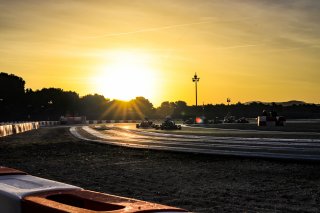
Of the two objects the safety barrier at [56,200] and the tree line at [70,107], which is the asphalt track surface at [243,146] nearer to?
the safety barrier at [56,200]

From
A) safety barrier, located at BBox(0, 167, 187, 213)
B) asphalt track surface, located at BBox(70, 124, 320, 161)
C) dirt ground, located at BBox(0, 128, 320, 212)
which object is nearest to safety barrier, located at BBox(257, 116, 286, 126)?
asphalt track surface, located at BBox(70, 124, 320, 161)

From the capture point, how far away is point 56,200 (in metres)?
4.09

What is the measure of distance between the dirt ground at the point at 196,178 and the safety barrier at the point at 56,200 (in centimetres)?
383

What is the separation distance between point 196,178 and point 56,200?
8264 millimetres

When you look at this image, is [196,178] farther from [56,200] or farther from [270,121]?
[270,121]

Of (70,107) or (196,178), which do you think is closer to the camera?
(196,178)

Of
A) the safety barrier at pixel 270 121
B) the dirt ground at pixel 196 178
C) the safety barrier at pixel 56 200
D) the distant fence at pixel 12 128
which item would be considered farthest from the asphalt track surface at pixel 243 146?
the safety barrier at pixel 270 121

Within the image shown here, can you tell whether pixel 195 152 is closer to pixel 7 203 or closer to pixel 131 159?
pixel 131 159

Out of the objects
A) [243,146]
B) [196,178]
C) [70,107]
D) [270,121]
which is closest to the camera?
[196,178]

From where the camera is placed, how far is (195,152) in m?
19.5

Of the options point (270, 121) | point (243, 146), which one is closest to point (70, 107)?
point (270, 121)

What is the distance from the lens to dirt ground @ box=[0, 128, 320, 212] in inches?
331

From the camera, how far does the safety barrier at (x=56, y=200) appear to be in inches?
130

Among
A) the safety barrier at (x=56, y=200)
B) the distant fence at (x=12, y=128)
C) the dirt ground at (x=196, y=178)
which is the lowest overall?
the dirt ground at (x=196, y=178)
